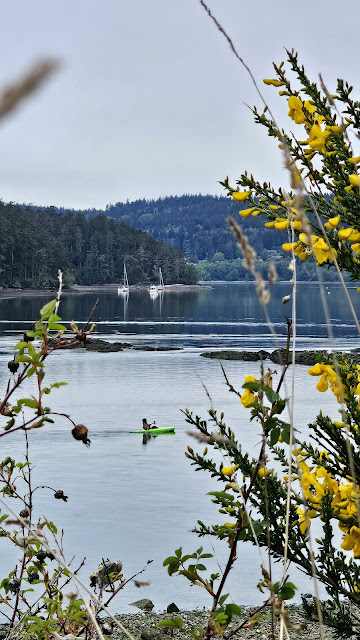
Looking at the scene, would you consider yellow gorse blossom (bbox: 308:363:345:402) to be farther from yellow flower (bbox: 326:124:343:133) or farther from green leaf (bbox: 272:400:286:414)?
yellow flower (bbox: 326:124:343:133)

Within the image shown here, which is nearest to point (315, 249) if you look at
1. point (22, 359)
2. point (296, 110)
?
point (296, 110)

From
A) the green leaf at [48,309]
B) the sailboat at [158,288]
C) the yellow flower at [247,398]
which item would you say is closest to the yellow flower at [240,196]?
the yellow flower at [247,398]

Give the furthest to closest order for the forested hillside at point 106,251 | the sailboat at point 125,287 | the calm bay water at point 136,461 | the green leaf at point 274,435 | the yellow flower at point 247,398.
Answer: the forested hillside at point 106,251 → the sailboat at point 125,287 → the calm bay water at point 136,461 → the yellow flower at point 247,398 → the green leaf at point 274,435

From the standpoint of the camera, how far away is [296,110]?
3.11m

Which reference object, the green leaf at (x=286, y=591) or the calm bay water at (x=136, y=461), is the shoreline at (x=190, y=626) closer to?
the calm bay water at (x=136, y=461)

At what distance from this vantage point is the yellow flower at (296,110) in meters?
3.09

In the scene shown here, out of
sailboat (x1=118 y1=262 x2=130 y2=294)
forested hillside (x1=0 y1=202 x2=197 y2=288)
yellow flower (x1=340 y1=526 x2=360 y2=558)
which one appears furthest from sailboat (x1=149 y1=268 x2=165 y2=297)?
yellow flower (x1=340 y1=526 x2=360 y2=558)

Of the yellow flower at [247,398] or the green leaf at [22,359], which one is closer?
the green leaf at [22,359]

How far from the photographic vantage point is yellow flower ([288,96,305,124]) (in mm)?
3088

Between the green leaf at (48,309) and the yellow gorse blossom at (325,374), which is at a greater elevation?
the green leaf at (48,309)

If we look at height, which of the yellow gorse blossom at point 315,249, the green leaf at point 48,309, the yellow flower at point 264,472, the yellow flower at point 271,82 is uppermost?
the yellow flower at point 271,82

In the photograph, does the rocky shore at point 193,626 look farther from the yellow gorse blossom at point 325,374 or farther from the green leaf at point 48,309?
the green leaf at point 48,309

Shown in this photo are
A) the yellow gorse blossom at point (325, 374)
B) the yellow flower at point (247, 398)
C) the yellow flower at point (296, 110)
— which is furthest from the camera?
the yellow flower at point (296, 110)

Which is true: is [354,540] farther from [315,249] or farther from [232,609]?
[315,249]
